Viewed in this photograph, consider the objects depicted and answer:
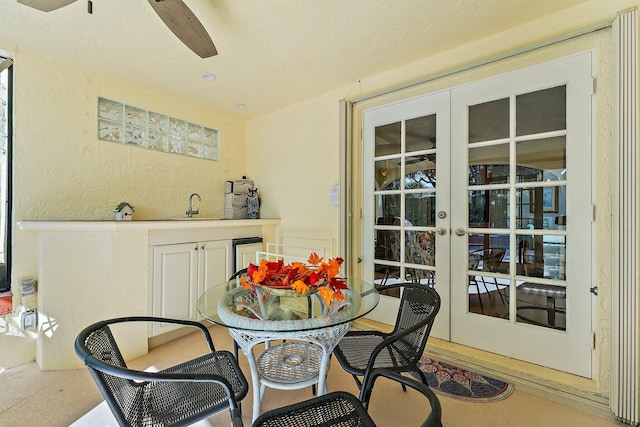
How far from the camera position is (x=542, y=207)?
2.00 meters

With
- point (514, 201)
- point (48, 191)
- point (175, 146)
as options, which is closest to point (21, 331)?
point (48, 191)

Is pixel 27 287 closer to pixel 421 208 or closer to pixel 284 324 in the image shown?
pixel 284 324

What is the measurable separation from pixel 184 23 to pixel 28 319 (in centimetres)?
241

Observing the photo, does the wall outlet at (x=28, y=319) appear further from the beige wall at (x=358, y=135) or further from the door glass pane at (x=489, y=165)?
the door glass pane at (x=489, y=165)

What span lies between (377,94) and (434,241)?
144cm

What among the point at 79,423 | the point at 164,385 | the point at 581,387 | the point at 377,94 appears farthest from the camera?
the point at 377,94

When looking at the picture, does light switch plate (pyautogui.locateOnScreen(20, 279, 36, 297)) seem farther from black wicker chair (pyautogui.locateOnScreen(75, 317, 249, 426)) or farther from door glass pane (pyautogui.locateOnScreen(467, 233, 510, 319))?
door glass pane (pyautogui.locateOnScreen(467, 233, 510, 319))

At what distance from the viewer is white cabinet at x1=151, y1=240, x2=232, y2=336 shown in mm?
2465

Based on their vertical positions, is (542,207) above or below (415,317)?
above

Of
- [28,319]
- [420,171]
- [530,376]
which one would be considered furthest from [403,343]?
[28,319]

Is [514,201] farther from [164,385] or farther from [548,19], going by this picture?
[164,385]

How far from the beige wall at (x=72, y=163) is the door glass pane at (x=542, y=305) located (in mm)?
3338

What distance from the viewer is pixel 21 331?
2.24 m

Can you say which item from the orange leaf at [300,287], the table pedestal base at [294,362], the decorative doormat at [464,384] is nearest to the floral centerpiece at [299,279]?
the orange leaf at [300,287]
